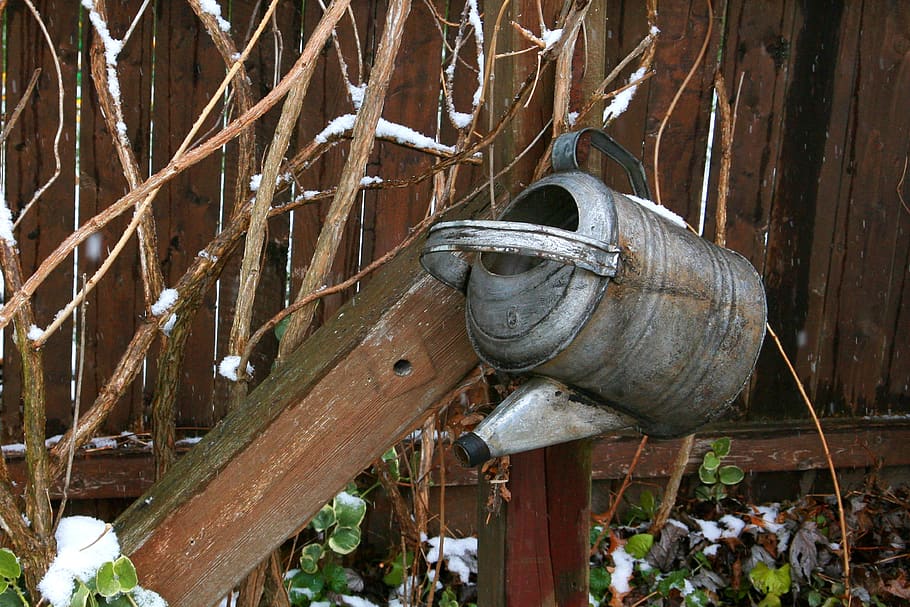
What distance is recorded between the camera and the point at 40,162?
2307mm

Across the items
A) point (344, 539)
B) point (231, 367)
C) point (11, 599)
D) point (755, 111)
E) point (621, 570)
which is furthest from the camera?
point (755, 111)

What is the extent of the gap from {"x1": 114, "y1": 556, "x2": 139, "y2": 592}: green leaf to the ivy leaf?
207cm

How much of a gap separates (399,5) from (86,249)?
155cm

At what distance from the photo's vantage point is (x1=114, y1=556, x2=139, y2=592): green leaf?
1091 millimetres

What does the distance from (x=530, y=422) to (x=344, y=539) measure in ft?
4.55

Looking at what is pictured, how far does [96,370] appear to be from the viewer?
8.03ft

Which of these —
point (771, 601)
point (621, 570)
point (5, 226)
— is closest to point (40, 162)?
point (5, 226)

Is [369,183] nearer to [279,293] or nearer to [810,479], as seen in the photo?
[279,293]

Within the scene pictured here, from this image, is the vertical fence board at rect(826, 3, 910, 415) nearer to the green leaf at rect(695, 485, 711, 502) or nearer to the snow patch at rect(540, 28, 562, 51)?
the green leaf at rect(695, 485, 711, 502)

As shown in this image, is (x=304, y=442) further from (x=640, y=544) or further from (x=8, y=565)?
(x=640, y=544)

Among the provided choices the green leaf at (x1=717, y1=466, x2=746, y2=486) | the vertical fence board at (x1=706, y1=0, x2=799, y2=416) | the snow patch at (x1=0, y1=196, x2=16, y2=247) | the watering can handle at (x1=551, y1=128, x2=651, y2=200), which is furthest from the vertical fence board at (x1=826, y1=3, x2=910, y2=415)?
the snow patch at (x1=0, y1=196, x2=16, y2=247)

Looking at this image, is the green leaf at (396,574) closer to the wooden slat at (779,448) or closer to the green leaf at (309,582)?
the green leaf at (309,582)

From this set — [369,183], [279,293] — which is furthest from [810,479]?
[369,183]

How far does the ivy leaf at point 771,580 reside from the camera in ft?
8.63
